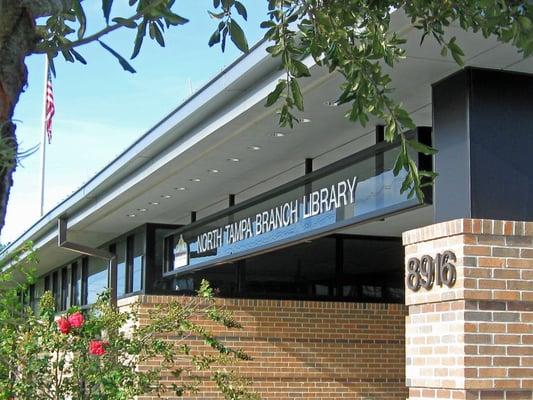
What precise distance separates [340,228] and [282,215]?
1.49 meters

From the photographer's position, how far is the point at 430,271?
6852 millimetres

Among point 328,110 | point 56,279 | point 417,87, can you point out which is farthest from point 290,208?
point 56,279

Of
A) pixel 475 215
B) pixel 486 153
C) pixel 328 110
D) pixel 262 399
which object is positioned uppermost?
pixel 328 110

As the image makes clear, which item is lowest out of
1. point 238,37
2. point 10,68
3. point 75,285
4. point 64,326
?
point 64,326

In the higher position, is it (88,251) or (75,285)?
(88,251)

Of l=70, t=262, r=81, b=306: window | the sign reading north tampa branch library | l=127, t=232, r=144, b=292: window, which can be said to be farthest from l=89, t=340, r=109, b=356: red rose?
l=70, t=262, r=81, b=306: window

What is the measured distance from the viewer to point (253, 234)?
10992 millimetres

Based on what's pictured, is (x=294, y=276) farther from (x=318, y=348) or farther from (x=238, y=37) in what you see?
(x=238, y=37)

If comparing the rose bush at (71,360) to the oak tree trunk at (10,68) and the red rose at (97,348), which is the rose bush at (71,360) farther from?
the oak tree trunk at (10,68)

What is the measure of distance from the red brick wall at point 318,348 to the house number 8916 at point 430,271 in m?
7.20

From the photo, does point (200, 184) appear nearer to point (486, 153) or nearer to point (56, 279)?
point (486, 153)

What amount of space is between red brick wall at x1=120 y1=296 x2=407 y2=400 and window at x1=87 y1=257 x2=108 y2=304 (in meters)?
3.29

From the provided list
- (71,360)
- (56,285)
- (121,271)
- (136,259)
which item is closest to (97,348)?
(71,360)

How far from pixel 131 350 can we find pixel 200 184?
140 inches
